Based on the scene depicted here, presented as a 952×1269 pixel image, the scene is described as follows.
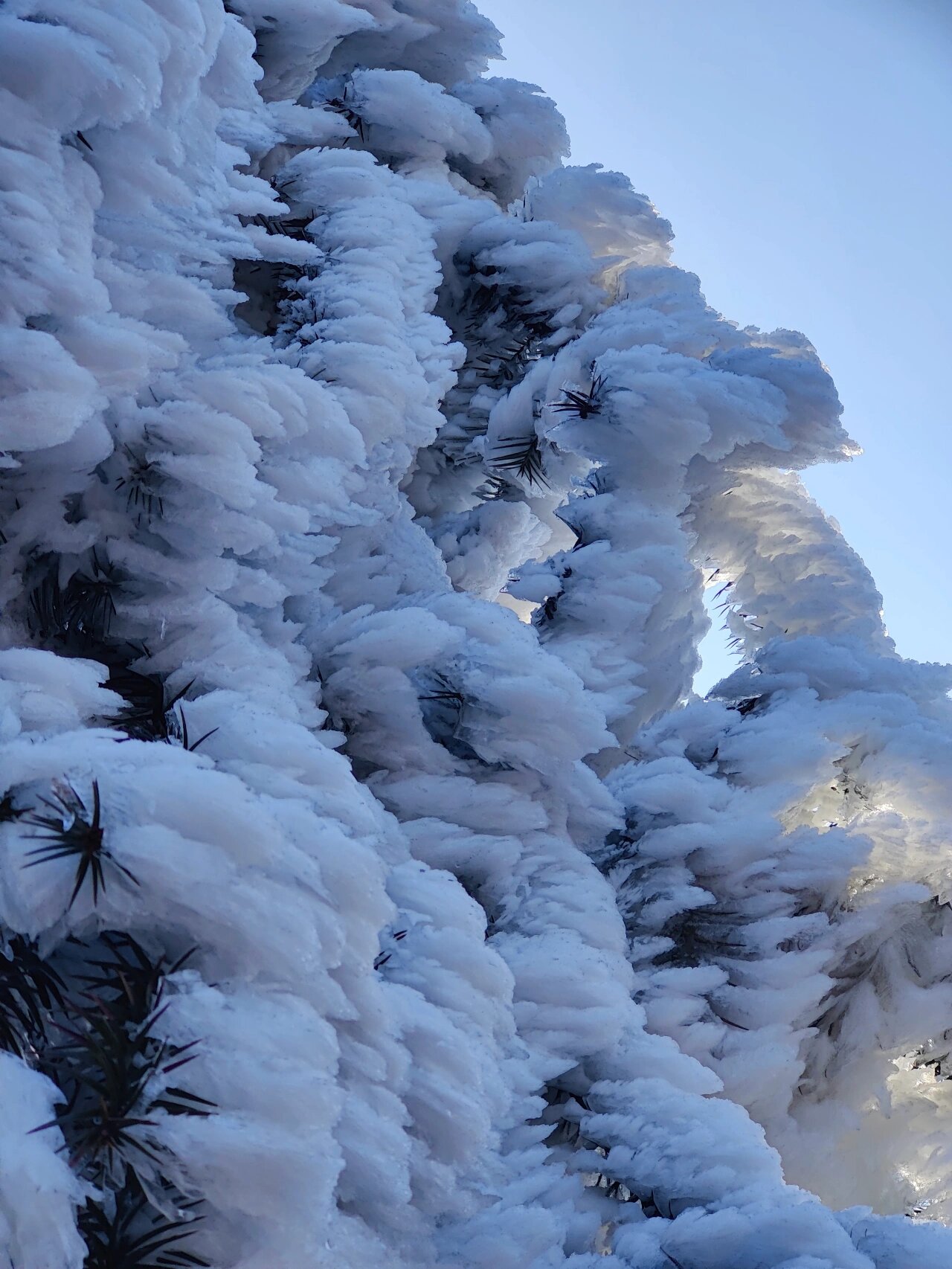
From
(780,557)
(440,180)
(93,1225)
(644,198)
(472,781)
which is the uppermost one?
(644,198)

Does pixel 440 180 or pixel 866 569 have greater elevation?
pixel 440 180

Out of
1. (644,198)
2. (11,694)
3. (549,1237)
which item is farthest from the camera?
(644,198)

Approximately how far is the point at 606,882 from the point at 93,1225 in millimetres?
1189

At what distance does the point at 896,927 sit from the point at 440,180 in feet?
7.97

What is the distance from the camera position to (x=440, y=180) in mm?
3197

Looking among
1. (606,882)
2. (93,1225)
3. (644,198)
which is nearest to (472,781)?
(606,882)

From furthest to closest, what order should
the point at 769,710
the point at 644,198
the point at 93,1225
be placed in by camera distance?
the point at 644,198
the point at 769,710
the point at 93,1225

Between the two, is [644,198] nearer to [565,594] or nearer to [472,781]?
[565,594]

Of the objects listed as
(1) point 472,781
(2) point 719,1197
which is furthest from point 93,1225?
(1) point 472,781

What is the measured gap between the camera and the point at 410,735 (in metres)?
1.89

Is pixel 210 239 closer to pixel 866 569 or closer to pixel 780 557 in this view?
pixel 780 557

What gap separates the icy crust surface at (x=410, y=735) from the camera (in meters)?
1.04

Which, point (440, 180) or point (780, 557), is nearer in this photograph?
point (780, 557)

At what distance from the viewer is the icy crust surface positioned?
1039mm
